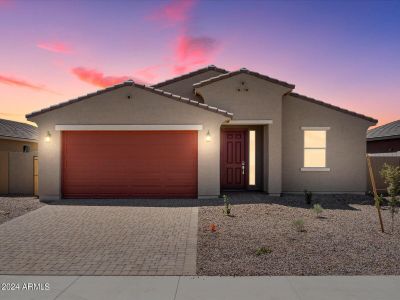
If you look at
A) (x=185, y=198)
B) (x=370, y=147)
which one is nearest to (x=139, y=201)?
(x=185, y=198)

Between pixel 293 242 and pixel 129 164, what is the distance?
Answer: 24.2ft

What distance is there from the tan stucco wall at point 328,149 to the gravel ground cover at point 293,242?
9.53 ft

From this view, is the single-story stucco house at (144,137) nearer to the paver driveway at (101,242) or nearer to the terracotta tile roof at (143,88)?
the terracotta tile roof at (143,88)

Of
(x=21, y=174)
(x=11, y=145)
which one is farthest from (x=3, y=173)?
(x=11, y=145)

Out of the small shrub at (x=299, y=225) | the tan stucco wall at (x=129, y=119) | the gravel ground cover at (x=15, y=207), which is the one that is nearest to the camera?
the small shrub at (x=299, y=225)

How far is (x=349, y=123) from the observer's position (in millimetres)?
14336

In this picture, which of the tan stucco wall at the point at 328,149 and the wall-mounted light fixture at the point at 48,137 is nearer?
the wall-mounted light fixture at the point at 48,137

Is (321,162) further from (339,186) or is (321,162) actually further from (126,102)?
(126,102)

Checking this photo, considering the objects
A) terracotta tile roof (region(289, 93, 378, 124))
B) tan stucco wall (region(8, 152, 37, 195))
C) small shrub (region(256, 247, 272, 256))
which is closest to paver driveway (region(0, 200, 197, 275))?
small shrub (region(256, 247, 272, 256))

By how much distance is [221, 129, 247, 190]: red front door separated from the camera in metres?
14.7
